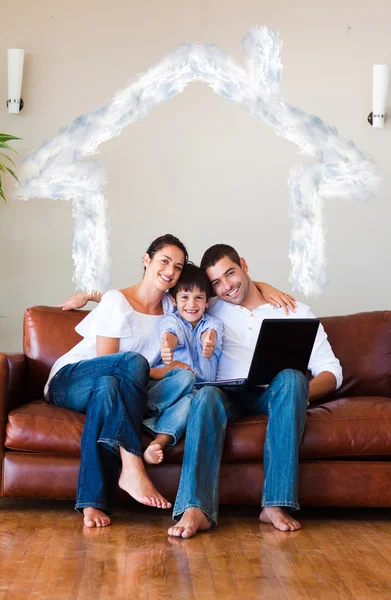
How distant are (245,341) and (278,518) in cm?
79

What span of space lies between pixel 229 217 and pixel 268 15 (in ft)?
3.45

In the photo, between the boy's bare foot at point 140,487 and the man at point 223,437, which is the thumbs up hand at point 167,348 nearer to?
the man at point 223,437

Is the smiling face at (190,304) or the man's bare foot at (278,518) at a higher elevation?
the smiling face at (190,304)

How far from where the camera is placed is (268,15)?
4023mm

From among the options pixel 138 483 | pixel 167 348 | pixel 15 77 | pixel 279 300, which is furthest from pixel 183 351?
pixel 15 77

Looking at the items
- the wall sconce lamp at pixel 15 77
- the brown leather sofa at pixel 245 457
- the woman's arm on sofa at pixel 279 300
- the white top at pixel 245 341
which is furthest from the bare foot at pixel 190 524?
the wall sconce lamp at pixel 15 77

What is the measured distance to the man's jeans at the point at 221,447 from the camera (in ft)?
8.16

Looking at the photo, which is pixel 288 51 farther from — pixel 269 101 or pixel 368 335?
pixel 368 335

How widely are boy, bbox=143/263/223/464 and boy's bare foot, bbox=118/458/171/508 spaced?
0.42 ft

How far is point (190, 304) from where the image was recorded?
9.79 feet

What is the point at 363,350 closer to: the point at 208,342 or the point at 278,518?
the point at 208,342

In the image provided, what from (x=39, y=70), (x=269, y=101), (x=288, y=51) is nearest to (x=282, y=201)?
(x=269, y=101)

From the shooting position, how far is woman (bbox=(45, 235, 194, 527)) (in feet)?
8.32

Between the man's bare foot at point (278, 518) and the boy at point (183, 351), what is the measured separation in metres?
0.38
